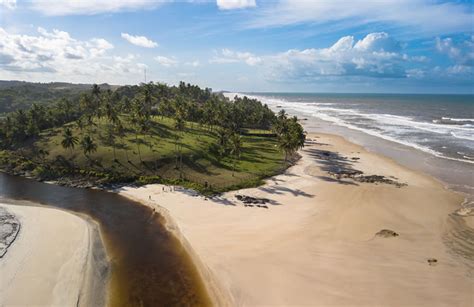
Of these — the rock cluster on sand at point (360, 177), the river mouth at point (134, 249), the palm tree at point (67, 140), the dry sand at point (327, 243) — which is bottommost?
the river mouth at point (134, 249)

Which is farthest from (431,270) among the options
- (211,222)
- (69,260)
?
(69,260)

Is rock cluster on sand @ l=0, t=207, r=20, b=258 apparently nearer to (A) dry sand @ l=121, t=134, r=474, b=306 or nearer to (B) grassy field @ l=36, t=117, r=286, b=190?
(A) dry sand @ l=121, t=134, r=474, b=306

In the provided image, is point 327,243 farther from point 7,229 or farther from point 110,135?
point 110,135

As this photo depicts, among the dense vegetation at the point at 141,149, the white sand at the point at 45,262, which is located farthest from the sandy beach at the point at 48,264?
the dense vegetation at the point at 141,149

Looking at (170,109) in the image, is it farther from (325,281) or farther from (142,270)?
(325,281)

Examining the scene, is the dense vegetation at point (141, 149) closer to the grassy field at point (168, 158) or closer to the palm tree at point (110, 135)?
the grassy field at point (168, 158)

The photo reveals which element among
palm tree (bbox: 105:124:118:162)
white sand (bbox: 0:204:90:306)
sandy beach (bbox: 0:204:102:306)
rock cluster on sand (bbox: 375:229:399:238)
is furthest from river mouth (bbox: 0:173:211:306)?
rock cluster on sand (bbox: 375:229:399:238)

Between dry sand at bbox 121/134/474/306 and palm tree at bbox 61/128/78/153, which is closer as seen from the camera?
dry sand at bbox 121/134/474/306
